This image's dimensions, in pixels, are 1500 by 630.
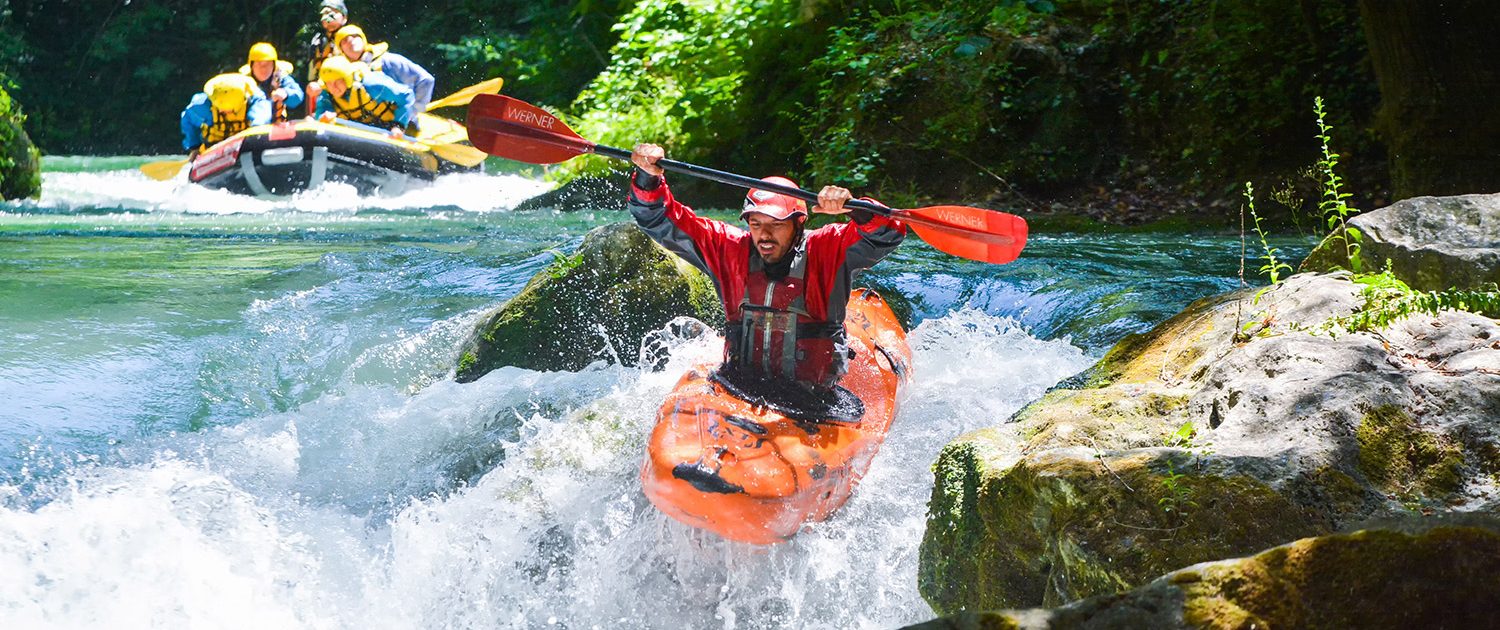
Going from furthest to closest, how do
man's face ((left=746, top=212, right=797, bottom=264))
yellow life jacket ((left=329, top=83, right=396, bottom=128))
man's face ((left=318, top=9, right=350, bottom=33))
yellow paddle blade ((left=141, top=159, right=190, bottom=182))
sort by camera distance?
man's face ((left=318, top=9, right=350, bottom=33)), yellow life jacket ((left=329, top=83, right=396, bottom=128)), yellow paddle blade ((left=141, top=159, right=190, bottom=182)), man's face ((left=746, top=212, right=797, bottom=264))

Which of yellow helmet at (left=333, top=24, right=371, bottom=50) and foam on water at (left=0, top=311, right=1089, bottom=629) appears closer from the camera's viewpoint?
foam on water at (left=0, top=311, right=1089, bottom=629)

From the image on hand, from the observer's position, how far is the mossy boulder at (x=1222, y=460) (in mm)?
2324

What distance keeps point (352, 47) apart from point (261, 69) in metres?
1.02

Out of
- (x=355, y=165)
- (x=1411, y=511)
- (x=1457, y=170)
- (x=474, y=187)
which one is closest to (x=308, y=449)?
(x=1411, y=511)

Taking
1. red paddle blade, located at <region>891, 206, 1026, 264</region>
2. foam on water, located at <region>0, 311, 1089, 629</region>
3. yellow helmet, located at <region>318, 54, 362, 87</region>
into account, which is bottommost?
foam on water, located at <region>0, 311, 1089, 629</region>

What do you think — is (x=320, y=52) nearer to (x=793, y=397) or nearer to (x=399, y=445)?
(x=399, y=445)

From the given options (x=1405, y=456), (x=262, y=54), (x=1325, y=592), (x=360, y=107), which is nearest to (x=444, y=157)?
(x=360, y=107)

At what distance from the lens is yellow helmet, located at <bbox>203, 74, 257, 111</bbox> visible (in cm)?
1248

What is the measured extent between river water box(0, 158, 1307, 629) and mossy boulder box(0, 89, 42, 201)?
14.6 ft

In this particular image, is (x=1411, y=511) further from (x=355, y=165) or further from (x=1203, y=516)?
(x=355, y=165)

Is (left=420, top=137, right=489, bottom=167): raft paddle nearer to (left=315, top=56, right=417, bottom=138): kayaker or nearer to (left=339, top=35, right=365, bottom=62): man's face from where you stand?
(left=315, top=56, right=417, bottom=138): kayaker

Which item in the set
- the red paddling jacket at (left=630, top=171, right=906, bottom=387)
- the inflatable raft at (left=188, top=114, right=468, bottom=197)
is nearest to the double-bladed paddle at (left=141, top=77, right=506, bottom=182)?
the inflatable raft at (left=188, top=114, right=468, bottom=197)

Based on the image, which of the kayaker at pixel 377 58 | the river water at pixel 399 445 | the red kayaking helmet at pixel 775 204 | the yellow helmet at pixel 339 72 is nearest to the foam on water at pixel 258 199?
the kayaker at pixel 377 58

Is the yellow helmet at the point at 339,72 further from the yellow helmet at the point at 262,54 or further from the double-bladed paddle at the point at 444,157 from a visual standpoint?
the double-bladed paddle at the point at 444,157
